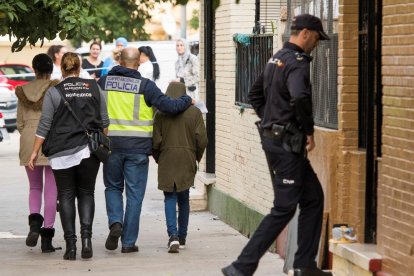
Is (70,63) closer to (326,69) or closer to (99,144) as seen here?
(99,144)

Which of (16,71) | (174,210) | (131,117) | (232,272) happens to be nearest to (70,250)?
(174,210)

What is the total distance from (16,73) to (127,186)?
23.4 m

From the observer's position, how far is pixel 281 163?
852 centimetres

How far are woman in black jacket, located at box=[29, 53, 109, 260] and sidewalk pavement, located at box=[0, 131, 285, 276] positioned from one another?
0.36m

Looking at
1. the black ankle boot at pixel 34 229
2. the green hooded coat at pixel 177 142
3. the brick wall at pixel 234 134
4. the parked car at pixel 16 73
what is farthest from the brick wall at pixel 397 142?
the parked car at pixel 16 73

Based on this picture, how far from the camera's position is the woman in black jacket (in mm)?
11047

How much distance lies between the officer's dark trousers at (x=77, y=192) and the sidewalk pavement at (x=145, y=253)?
0.29 m

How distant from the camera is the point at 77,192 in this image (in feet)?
37.2

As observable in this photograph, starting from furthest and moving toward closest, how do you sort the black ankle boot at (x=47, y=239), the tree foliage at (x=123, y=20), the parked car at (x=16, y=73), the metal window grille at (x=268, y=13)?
1. the tree foliage at (x=123, y=20)
2. the parked car at (x=16, y=73)
3. the metal window grille at (x=268, y=13)
4. the black ankle boot at (x=47, y=239)

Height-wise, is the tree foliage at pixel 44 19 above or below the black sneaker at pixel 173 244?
above

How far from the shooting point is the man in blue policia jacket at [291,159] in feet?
27.7

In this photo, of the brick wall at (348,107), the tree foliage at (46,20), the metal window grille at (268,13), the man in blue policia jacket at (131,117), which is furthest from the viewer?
the metal window grille at (268,13)

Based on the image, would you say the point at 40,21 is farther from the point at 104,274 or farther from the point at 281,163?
the point at 281,163

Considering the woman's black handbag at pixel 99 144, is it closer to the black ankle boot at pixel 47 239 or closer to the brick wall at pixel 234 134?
the black ankle boot at pixel 47 239
